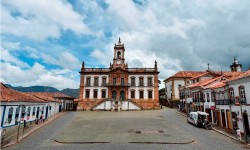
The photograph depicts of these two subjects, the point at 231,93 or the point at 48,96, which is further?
the point at 48,96

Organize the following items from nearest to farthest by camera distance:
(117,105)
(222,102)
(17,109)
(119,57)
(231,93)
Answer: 1. (231,93)
2. (17,109)
3. (222,102)
4. (117,105)
5. (119,57)

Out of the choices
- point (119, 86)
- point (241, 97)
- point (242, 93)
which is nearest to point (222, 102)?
point (241, 97)

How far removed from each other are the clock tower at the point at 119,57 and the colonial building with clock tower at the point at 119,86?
1.24m

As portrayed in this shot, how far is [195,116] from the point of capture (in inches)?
926

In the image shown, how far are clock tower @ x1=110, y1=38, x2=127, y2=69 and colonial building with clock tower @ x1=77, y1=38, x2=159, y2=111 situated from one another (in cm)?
124

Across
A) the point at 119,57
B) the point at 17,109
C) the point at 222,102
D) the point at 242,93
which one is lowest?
the point at 17,109

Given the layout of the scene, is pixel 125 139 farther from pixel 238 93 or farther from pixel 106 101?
pixel 106 101

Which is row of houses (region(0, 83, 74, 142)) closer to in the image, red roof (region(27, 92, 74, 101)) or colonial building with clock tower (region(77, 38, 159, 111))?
red roof (region(27, 92, 74, 101))

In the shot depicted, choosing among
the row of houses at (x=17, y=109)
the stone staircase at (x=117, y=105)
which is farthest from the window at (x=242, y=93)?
the stone staircase at (x=117, y=105)

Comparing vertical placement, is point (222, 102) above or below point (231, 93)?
below

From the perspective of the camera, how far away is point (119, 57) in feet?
171

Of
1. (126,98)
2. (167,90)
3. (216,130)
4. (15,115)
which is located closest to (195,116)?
(216,130)

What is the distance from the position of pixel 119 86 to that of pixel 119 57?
352 inches

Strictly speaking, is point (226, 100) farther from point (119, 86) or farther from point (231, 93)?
point (119, 86)
